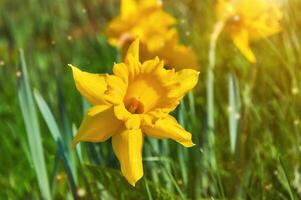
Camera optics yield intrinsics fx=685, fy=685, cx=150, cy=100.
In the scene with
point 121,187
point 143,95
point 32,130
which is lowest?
point 121,187

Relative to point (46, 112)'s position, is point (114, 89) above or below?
above

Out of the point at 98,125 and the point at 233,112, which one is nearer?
the point at 98,125

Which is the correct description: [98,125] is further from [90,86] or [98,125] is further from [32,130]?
[32,130]

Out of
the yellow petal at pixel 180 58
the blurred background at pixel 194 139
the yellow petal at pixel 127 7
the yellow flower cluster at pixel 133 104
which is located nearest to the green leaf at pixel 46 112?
the blurred background at pixel 194 139

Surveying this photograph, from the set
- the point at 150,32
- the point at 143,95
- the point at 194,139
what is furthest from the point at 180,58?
the point at 143,95

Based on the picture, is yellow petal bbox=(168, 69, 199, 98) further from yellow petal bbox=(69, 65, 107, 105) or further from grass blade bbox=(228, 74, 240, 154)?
grass blade bbox=(228, 74, 240, 154)
